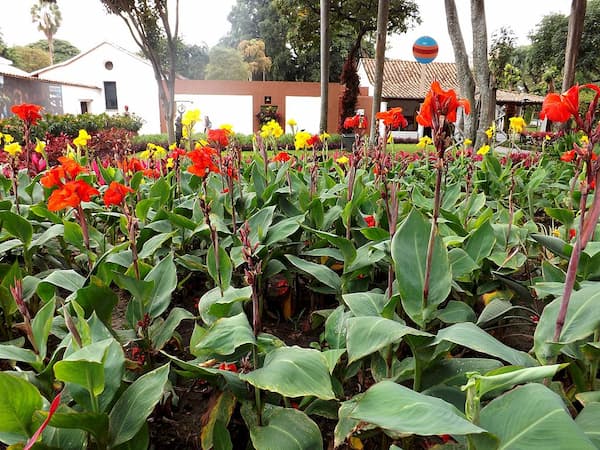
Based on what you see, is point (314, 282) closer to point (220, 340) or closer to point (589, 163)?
point (220, 340)

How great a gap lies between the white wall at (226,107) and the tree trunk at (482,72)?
58.5 feet

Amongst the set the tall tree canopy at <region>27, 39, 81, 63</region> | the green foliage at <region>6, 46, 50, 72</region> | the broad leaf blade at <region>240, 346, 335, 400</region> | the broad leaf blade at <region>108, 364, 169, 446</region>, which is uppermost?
the tall tree canopy at <region>27, 39, 81, 63</region>

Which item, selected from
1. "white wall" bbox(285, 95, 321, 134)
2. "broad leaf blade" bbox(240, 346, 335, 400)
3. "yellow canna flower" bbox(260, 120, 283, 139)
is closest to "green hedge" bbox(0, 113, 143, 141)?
"white wall" bbox(285, 95, 321, 134)

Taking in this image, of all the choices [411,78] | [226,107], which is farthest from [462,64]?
[411,78]

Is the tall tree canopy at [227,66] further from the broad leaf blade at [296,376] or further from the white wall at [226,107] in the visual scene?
the broad leaf blade at [296,376]

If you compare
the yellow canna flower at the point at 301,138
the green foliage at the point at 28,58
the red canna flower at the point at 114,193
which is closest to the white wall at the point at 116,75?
the green foliage at the point at 28,58

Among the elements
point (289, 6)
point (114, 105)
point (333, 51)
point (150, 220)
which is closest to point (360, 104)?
point (289, 6)

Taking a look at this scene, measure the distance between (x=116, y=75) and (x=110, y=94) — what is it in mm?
1193

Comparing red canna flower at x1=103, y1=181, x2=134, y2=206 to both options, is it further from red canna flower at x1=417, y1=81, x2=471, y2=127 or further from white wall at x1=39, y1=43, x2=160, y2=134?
white wall at x1=39, y1=43, x2=160, y2=134

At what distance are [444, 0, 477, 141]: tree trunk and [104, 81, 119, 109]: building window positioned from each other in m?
24.5

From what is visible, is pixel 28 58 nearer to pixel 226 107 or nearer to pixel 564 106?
pixel 226 107

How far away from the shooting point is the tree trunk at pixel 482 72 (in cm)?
570

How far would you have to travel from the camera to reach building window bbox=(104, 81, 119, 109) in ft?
87.4

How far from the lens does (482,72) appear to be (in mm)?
5758
